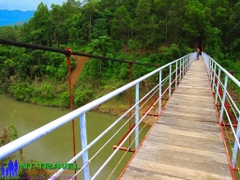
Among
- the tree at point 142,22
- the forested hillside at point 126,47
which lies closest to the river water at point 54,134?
the forested hillside at point 126,47

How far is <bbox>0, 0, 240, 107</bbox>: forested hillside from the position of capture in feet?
59.9

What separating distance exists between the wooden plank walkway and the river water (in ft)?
20.1

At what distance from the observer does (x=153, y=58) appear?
19.0 metres

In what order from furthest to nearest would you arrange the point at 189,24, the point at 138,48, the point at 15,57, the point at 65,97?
1. the point at 15,57
2. the point at 138,48
3. the point at 189,24
4. the point at 65,97

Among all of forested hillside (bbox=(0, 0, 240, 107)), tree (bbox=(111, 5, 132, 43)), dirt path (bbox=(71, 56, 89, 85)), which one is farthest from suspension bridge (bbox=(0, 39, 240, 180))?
tree (bbox=(111, 5, 132, 43))

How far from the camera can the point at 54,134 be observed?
12211 millimetres

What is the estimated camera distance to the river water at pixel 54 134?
9.45m

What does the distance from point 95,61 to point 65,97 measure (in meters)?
5.12

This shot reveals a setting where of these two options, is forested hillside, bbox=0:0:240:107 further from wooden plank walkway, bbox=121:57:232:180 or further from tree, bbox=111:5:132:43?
wooden plank walkway, bbox=121:57:232:180

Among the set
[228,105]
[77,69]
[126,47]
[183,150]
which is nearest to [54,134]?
[228,105]

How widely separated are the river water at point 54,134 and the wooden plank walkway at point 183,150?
20.1ft

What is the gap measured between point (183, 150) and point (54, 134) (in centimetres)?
1127

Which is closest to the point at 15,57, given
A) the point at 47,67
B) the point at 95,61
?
the point at 47,67

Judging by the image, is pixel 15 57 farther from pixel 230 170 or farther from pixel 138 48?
pixel 230 170
